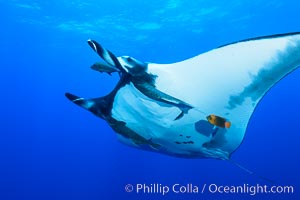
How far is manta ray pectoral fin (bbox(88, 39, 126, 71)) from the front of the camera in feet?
5.92

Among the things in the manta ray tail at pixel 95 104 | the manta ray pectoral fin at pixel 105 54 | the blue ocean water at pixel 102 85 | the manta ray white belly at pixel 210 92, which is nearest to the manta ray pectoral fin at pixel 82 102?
the manta ray tail at pixel 95 104

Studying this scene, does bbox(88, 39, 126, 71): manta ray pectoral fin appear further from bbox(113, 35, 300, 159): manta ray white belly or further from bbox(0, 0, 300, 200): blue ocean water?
bbox(0, 0, 300, 200): blue ocean water

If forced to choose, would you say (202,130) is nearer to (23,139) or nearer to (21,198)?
(21,198)

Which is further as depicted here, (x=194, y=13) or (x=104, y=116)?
(x=194, y=13)

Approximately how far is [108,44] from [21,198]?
1354 cm

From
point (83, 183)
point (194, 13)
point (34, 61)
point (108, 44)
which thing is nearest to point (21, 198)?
point (83, 183)

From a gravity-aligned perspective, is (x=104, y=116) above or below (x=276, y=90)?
below

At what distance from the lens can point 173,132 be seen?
2287 mm

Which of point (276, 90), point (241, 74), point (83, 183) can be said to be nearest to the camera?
point (241, 74)

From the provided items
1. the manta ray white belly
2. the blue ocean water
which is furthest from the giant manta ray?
the blue ocean water

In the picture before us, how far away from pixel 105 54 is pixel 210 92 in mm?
892

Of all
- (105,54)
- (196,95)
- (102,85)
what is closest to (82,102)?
(105,54)

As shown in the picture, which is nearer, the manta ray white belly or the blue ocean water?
the manta ray white belly

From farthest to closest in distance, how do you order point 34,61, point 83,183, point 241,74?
point 83,183
point 34,61
point 241,74
